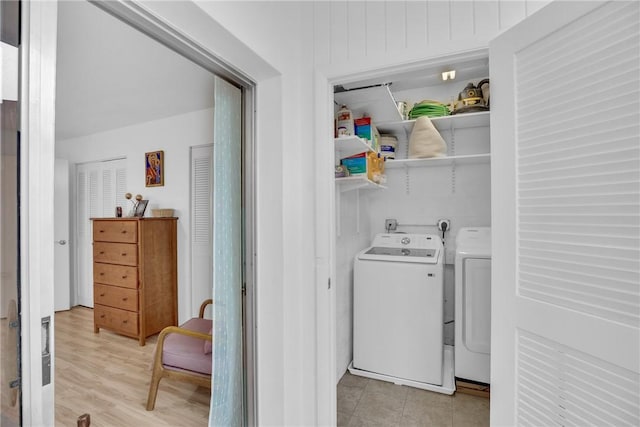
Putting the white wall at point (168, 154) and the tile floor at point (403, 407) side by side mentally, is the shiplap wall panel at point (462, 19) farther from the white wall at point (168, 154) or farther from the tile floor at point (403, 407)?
the tile floor at point (403, 407)

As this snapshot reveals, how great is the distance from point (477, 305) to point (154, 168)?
2.19 metres

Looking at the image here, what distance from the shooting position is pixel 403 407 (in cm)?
204

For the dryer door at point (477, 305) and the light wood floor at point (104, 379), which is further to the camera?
the dryer door at point (477, 305)

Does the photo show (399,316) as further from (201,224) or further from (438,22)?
(438,22)

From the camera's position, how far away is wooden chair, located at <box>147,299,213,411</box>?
1.17m

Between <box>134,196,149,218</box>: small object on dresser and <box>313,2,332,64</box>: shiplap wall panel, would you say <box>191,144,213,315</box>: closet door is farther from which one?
<box>313,2,332,64</box>: shiplap wall panel

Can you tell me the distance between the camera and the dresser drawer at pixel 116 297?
0.95 m

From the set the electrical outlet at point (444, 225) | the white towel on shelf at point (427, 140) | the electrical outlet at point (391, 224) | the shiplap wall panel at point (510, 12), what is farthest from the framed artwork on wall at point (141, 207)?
the electrical outlet at point (444, 225)

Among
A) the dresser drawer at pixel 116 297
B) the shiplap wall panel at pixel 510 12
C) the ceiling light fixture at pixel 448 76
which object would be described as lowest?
the dresser drawer at pixel 116 297

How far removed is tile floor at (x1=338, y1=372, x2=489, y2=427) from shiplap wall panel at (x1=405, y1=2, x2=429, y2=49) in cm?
212

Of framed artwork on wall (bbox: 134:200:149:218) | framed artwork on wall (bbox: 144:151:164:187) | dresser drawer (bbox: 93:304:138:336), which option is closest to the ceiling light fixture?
framed artwork on wall (bbox: 144:151:164:187)

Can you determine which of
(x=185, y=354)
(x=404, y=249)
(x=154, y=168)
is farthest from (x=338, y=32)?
(x=404, y=249)

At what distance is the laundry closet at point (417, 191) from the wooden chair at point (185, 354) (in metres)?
1.08

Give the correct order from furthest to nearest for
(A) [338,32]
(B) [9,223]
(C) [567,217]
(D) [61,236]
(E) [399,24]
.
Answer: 1. (A) [338,32]
2. (E) [399,24]
3. (C) [567,217]
4. (D) [61,236]
5. (B) [9,223]
